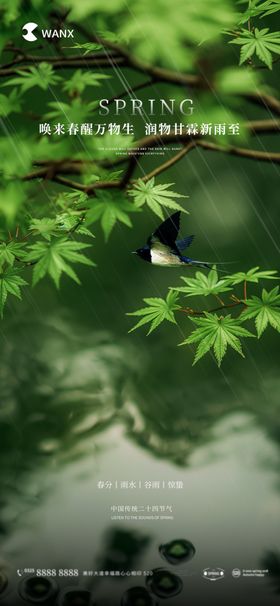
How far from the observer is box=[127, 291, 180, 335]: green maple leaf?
6.95 feet

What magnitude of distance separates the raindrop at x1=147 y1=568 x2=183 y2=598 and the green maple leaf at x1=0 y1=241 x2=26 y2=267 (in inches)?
50.5

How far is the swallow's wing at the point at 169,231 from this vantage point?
6.85 ft

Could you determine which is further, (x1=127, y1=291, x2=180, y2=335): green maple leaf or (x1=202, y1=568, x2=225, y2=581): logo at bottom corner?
(x1=202, y1=568, x2=225, y2=581): logo at bottom corner

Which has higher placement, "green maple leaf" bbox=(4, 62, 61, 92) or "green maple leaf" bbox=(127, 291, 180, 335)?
"green maple leaf" bbox=(4, 62, 61, 92)

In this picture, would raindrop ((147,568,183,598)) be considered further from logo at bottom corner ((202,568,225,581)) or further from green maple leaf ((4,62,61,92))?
green maple leaf ((4,62,61,92))

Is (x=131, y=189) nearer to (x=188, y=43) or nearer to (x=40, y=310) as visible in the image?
(x=188, y=43)

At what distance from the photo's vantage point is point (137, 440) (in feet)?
7.66

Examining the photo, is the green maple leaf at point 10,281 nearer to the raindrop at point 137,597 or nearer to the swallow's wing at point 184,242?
the swallow's wing at point 184,242

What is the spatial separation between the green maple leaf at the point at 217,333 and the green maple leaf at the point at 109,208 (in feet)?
1.79

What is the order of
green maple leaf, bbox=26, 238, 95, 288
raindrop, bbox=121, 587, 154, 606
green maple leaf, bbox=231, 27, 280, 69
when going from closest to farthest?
green maple leaf, bbox=26, 238, 95, 288 → green maple leaf, bbox=231, 27, 280, 69 → raindrop, bbox=121, 587, 154, 606

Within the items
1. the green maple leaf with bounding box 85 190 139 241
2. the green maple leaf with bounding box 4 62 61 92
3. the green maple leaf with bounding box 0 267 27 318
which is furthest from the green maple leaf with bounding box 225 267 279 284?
the green maple leaf with bounding box 4 62 61 92

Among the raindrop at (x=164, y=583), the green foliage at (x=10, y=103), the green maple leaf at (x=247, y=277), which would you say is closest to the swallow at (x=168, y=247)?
the green maple leaf at (x=247, y=277)

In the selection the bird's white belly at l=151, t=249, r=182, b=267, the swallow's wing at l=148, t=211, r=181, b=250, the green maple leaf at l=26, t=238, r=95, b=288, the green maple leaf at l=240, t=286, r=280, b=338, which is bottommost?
the green maple leaf at l=240, t=286, r=280, b=338

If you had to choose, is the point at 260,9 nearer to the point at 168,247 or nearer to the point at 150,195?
the point at 150,195
